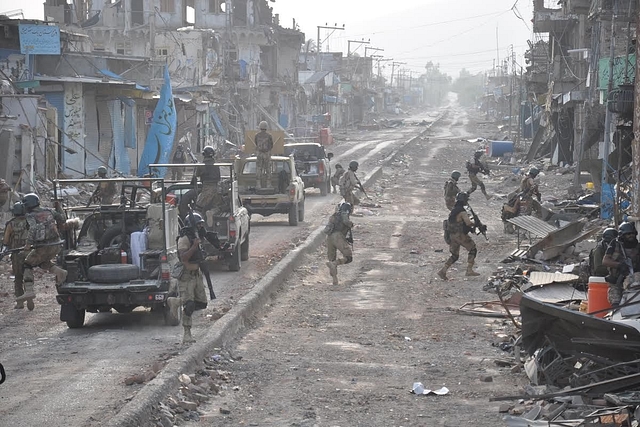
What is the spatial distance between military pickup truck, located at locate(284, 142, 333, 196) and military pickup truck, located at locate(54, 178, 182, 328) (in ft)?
65.2

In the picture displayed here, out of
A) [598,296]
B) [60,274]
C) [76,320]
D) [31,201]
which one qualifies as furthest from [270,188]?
[598,296]

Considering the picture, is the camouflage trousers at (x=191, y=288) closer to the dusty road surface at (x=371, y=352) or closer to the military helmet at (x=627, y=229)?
the dusty road surface at (x=371, y=352)

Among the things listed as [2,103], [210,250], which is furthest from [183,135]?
[210,250]

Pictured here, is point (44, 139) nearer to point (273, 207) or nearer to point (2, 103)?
point (2, 103)

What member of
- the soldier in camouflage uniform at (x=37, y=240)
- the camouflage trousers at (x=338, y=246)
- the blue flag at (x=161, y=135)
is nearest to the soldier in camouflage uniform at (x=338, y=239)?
the camouflage trousers at (x=338, y=246)

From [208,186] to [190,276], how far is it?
18.3 feet

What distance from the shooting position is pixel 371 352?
1206 centimetres

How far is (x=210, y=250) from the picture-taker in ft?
57.3

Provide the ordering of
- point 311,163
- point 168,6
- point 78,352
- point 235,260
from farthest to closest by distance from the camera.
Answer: point 168,6 < point 311,163 < point 235,260 < point 78,352

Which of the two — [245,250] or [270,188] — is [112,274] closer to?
[245,250]

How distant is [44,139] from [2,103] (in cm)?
138

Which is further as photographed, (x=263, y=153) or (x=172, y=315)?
(x=263, y=153)

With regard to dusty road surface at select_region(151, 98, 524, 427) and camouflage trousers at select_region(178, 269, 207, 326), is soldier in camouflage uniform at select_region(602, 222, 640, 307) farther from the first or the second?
camouflage trousers at select_region(178, 269, 207, 326)

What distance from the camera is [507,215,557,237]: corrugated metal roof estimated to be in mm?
18984
